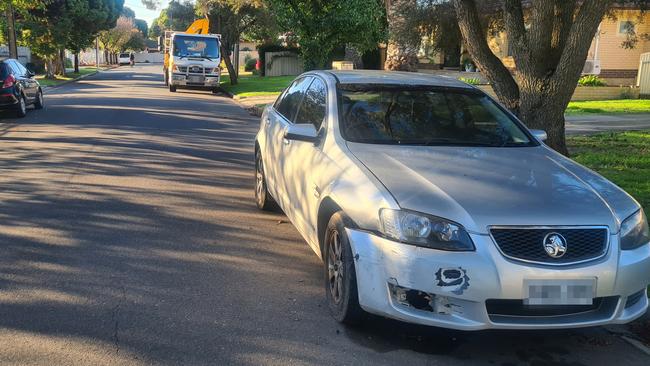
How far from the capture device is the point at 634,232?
3836mm

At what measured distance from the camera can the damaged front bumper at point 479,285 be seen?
3.46 metres

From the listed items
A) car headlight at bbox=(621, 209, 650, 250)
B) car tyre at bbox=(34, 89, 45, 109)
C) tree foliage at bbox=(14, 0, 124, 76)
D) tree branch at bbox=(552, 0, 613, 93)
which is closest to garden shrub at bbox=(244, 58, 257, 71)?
tree foliage at bbox=(14, 0, 124, 76)

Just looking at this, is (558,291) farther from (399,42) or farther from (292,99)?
(399,42)

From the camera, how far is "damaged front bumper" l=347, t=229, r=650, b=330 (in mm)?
3457

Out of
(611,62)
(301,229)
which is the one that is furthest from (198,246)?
(611,62)

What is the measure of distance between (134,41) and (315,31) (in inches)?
3969

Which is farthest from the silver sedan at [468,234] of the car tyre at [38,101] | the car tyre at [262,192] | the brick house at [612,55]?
the brick house at [612,55]

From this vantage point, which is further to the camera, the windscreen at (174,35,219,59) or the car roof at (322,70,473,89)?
the windscreen at (174,35,219,59)

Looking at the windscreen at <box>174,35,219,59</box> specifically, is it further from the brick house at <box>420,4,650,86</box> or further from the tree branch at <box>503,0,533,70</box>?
the tree branch at <box>503,0,533,70</box>

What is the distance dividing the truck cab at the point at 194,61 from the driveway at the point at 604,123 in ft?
53.2

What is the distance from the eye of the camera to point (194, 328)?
13.2 feet

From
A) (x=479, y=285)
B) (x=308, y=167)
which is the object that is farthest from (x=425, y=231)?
(x=308, y=167)

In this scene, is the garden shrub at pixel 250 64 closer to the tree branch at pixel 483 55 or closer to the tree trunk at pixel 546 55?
the tree branch at pixel 483 55

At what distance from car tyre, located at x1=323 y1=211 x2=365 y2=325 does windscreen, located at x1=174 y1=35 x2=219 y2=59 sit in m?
24.7
